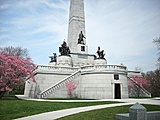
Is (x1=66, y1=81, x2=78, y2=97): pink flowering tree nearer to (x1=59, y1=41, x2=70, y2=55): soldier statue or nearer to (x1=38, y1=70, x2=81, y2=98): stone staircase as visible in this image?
(x1=38, y1=70, x2=81, y2=98): stone staircase

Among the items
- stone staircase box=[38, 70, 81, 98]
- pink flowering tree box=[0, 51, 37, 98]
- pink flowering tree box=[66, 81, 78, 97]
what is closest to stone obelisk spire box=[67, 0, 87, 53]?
stone staircase box=[38, 70, 81, 98]

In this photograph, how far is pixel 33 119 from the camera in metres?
7.92

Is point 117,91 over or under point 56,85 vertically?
under

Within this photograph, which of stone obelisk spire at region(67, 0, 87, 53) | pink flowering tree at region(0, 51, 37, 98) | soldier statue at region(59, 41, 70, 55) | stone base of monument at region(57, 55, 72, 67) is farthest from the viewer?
stone obelisk spire at region(67, 0, 87, 53)

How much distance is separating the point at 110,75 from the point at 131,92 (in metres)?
9.25

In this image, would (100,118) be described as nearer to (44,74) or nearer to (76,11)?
(44,74)

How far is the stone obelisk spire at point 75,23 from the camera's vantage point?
32.3 metres

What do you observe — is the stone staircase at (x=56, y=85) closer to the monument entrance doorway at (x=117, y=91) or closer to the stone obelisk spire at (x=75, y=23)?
the monument entrance doorway at (x=117, y=91)

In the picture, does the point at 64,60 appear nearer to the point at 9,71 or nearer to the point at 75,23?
the point at 75,23

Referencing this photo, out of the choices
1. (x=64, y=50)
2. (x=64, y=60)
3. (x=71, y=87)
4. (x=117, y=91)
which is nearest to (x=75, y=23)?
(x=64, y=50)

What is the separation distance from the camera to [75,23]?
32688 mm

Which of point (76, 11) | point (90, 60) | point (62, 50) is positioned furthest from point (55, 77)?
point (76, 11)

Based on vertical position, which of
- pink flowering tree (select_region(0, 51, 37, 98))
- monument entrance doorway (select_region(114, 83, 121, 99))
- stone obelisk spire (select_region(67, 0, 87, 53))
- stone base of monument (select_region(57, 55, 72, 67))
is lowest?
monument entrance doorway (select_region(114, 83, 121, 99))

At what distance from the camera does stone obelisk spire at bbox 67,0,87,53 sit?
32344 mm
